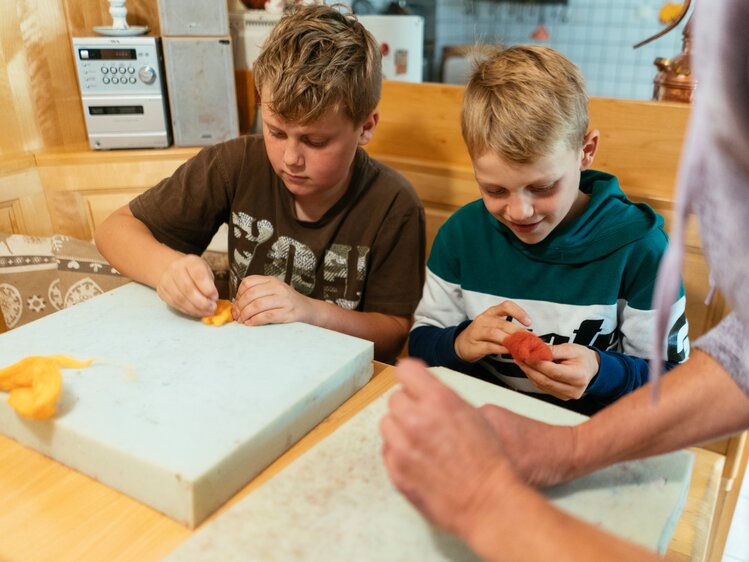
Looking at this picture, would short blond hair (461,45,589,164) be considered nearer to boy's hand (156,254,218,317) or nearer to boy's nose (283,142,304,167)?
boy's nose (283,142,304,167)

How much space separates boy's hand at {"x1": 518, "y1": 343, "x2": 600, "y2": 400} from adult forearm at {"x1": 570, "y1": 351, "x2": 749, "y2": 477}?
0.23 metres

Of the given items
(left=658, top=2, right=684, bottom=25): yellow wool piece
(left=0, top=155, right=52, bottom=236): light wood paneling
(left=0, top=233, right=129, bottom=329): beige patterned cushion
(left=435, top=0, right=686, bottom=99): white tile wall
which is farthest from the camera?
(left=435, top=0, right=686, bottom=99): white tile wall

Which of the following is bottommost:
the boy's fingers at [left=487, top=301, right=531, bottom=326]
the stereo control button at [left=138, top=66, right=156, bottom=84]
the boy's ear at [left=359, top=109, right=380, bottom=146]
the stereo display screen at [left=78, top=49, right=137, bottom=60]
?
the boy's fingers at [left=487, top=301, right=531, bottom=326]

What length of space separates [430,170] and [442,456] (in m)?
1.23

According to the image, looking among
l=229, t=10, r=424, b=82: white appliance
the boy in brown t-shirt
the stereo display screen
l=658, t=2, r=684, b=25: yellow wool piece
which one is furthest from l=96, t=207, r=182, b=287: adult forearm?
l=658, t=2, r=684, b=25: yellow wool piece

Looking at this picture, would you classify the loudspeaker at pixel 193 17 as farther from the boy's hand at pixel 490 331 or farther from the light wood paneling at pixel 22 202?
the boy's hand at pixel 490 331

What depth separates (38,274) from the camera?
1.66 metres

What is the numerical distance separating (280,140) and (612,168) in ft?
2.62

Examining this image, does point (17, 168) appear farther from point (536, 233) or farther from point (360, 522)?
point (360, 522)

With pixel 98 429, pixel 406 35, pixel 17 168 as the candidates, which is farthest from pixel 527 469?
pixel 406 35

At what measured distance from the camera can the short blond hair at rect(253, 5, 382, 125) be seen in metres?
1.08

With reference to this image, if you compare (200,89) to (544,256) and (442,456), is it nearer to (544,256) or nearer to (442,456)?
(544,256)

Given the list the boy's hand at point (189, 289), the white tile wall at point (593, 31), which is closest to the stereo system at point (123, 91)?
the boy's hand at point (189, 289)

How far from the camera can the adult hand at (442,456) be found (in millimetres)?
492
